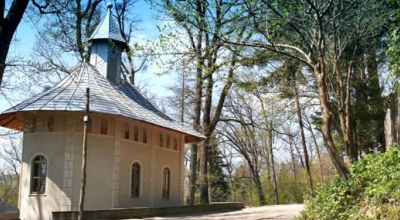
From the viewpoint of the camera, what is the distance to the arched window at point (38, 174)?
1850cm

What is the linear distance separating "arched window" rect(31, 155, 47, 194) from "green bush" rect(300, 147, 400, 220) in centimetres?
1085

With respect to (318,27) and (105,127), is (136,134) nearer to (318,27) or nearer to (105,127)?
(105,127)

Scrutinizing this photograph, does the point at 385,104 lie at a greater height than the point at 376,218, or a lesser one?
greater

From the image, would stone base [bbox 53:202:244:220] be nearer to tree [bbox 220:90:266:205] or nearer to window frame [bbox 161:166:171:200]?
window frame [bbox 161:166:171:200]

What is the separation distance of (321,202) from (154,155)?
11.1m

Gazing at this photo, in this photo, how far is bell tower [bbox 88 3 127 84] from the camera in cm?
2273

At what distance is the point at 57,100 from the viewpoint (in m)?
18.2

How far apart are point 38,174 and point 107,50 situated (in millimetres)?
7252

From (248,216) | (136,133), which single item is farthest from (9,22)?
(248,216)

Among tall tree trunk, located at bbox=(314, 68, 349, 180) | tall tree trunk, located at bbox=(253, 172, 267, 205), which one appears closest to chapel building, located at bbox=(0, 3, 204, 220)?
tall tree trunk, located at bbox=(314, 68, 349, 180)

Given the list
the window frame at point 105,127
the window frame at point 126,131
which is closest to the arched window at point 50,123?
the window frame at point 105,127

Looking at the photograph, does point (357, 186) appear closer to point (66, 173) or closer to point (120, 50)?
point (66, 173)

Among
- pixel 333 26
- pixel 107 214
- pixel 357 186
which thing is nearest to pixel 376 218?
pixel 357 186

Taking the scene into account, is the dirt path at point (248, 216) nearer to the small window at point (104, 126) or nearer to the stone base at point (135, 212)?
the stone base at point (135, 212)
